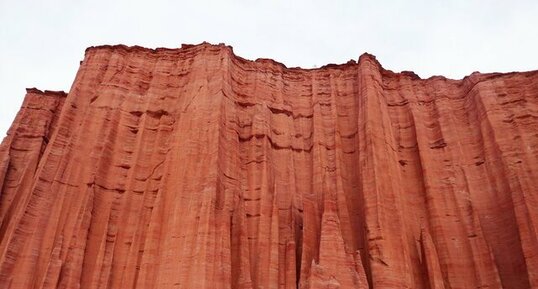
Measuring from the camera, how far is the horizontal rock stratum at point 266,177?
1902 centimetres

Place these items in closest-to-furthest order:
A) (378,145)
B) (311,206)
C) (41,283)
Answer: (41,283)
(311,206)
(378,145)

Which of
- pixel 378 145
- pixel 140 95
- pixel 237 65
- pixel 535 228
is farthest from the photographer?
pixel 237 65

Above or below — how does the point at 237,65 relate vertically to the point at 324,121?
above

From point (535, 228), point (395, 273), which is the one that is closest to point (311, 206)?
point (395, 273)

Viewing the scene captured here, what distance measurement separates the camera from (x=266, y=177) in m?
23.2

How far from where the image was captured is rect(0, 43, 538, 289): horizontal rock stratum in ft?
62.4

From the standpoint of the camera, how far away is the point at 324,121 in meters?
27.3

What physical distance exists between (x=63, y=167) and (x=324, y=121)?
13440mm

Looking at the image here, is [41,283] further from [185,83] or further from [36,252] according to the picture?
[185,83]

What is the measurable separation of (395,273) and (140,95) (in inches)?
617

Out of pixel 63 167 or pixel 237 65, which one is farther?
pixel 237 65

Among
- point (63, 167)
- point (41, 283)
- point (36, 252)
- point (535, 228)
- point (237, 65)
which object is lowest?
point (41, 283)

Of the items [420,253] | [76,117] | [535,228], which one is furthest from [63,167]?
[535,228]

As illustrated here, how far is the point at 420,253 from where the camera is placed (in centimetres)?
2127
